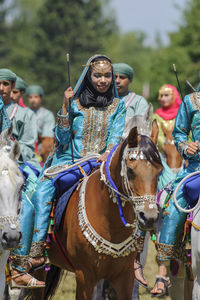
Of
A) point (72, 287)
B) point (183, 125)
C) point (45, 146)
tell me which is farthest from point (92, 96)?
point (45, 146)

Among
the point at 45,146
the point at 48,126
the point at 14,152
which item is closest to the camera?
the point at 14,152

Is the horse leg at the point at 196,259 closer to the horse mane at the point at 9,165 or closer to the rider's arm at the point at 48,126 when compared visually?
the horse mane at the point at 9,165

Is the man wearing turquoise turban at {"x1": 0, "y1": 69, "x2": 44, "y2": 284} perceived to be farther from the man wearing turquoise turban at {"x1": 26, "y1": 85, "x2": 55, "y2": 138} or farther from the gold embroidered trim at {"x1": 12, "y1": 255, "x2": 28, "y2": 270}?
the man wearing turquoise turban at {"x1": 26, "y1": 85, "x2": 55, "y2": 138}

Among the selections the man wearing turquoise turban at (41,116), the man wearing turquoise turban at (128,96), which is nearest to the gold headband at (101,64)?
the man wearing turquoise turban at (128,96)

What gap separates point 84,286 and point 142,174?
4.65 feet

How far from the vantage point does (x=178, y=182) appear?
6.84 meters

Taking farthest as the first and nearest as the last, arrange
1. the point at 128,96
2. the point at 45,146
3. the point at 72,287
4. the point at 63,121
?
the point at 45,146 < the point at 72,287 < the point at 128,96 < the point at 63,121

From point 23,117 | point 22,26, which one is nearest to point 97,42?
point 22,26

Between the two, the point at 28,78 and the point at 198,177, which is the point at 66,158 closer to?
the point at 198,177

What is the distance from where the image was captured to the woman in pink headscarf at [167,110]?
1195cm

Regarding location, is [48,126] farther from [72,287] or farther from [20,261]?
[20,261]

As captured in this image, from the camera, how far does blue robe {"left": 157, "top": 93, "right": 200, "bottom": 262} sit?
22.0 ft

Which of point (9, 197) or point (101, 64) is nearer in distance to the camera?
point (9, 197)

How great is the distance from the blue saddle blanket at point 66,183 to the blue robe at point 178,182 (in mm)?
900
